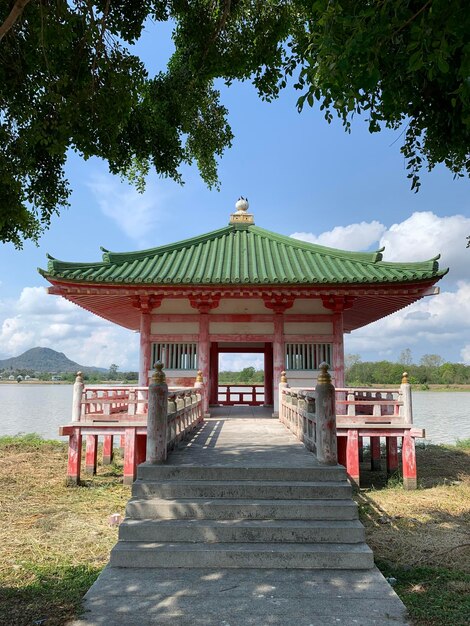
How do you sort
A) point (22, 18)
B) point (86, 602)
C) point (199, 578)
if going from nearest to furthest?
point (86, 602)
point (199, 578)
point (22, 18)

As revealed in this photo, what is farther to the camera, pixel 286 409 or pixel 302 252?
pixel 302 252

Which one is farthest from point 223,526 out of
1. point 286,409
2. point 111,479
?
point 111,479

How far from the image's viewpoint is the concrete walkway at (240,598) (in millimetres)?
4043

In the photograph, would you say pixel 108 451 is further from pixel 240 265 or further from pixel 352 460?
pixel 352 460

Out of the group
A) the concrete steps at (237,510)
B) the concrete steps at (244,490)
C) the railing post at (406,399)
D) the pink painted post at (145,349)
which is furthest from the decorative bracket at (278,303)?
the concrete steps at (237,510)

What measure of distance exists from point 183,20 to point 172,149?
227 cm

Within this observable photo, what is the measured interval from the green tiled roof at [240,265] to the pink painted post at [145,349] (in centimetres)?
138

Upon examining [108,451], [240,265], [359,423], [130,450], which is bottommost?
[108,451]

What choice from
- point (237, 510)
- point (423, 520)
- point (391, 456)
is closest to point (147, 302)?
point (391, 456)

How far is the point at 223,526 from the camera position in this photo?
18.0 ft

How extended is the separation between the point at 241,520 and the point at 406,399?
6.54m

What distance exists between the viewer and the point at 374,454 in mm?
14125

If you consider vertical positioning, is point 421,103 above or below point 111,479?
above

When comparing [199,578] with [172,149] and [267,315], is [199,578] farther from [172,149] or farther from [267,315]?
[267,315]
